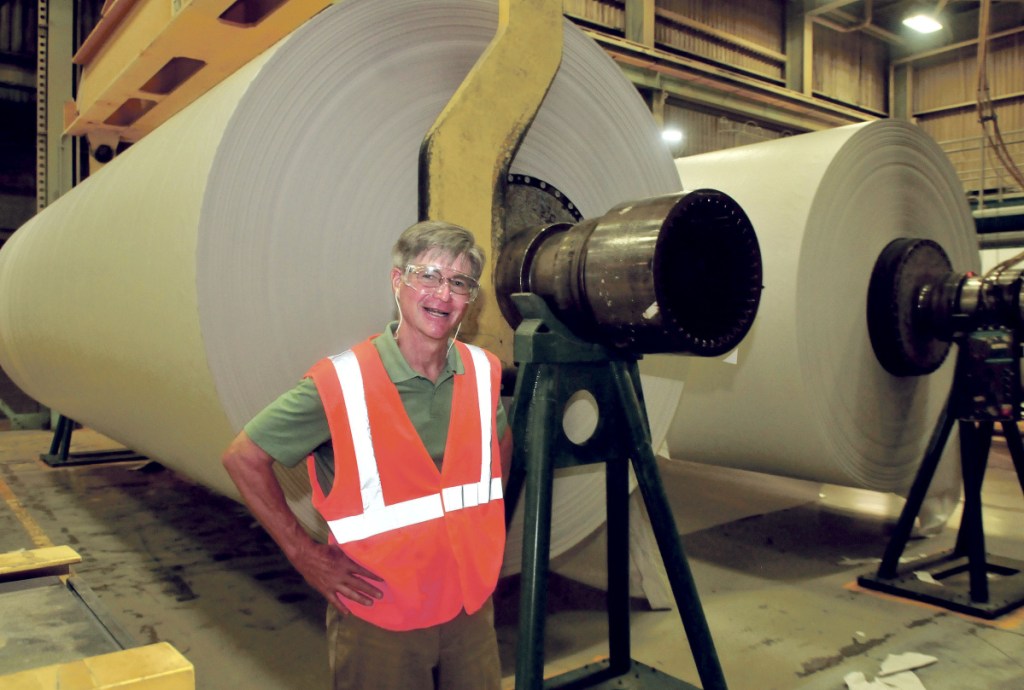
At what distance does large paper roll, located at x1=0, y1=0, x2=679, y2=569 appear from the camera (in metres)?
1.51

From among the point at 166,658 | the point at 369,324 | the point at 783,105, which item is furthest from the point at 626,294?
the point at 783,105

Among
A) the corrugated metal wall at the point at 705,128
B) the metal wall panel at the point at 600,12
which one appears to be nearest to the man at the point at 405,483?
the metal wall panel at the point at 600,12

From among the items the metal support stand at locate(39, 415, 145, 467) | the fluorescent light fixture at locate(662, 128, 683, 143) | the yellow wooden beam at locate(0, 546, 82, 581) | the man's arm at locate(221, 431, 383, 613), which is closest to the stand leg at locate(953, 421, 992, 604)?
the man's arm at locate(221, 431, 383, 613)

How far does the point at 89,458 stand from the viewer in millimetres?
4457

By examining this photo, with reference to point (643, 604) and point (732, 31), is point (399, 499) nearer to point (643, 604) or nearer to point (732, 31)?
point (643, 604)

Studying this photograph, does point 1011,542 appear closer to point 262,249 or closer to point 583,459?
point 583,459

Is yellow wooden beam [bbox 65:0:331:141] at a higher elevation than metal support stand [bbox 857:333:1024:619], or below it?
higher

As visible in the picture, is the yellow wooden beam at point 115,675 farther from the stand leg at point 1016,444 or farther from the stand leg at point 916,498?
the stand leg at point 1016,444

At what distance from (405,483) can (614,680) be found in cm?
85

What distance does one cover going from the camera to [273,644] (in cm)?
203

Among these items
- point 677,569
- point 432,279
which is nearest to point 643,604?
point 677,569

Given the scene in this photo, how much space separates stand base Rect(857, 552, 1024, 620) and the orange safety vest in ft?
5.58

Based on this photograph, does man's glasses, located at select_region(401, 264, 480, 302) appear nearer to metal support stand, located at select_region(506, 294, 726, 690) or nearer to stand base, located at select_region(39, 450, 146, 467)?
metal support stand, located at select_region(506, 294, 726, 690)

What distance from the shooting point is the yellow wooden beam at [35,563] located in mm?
1470
